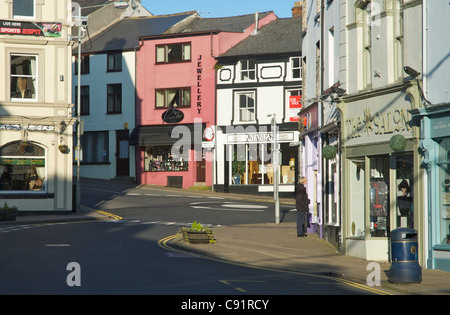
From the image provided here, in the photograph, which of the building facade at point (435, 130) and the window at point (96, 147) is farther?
the window at point (96, 147)

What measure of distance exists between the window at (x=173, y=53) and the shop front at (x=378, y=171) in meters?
30.8

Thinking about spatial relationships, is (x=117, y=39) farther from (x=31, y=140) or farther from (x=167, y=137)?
(x=31, y=140)

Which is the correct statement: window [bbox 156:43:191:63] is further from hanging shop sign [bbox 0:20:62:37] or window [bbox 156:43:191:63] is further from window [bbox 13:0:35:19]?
window [bbox 13:0:35:19]

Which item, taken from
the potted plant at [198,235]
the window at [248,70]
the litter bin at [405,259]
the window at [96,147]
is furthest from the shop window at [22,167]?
the window at [96,147]

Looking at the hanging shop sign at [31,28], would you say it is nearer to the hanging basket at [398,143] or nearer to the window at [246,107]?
the window at [246,107]

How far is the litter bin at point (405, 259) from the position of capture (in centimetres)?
1304

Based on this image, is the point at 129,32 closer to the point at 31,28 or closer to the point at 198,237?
the point at 31,28

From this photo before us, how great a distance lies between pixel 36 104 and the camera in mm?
30859

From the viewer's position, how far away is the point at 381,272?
49.9 ft

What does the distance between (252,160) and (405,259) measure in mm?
34430

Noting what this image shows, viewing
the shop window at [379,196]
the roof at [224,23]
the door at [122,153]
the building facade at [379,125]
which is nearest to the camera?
the building facade at [379,125]

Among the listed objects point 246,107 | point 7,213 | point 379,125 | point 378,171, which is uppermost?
point 246,107

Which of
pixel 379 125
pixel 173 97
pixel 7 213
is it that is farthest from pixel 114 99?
pixel 379 125
